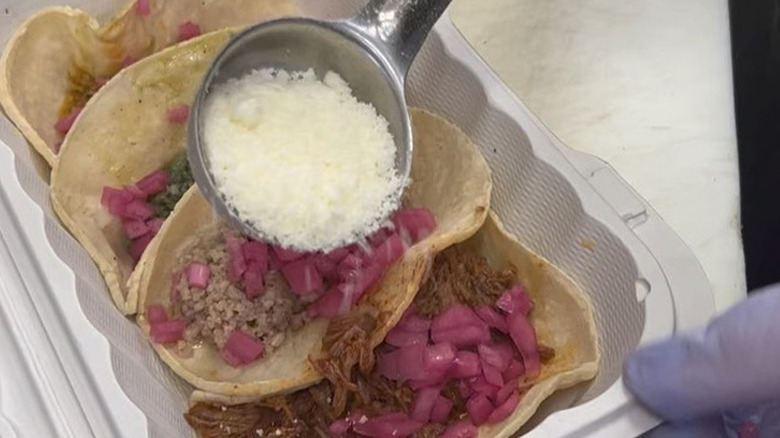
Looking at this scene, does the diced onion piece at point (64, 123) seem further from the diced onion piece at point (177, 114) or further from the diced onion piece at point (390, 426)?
the diced onion piece at point (390, 426)

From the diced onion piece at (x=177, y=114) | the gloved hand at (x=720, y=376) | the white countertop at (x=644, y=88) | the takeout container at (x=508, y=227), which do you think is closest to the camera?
the gloved hand at (x=720, y=376)

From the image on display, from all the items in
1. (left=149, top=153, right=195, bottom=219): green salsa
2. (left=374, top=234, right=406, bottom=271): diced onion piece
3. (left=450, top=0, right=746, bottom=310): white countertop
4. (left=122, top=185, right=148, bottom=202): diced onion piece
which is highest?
(left=122, top=185, right=148, bottom=202): diced onion piece

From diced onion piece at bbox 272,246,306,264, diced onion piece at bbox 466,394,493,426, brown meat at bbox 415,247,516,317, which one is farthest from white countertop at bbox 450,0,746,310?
diced onion piece at bbox 272,246,306,264

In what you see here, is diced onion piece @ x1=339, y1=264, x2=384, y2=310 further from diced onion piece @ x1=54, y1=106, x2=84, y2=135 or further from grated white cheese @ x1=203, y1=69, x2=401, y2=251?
diced onion piece @ x1=54, y1=106, x2=84, y2=135

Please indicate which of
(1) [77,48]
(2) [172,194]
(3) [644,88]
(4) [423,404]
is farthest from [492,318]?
(1) [77,48]

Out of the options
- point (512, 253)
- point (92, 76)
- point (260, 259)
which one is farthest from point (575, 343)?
point (92, 76)

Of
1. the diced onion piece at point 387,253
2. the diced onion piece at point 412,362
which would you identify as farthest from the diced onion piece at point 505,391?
the diced onion piece at point 387,253
